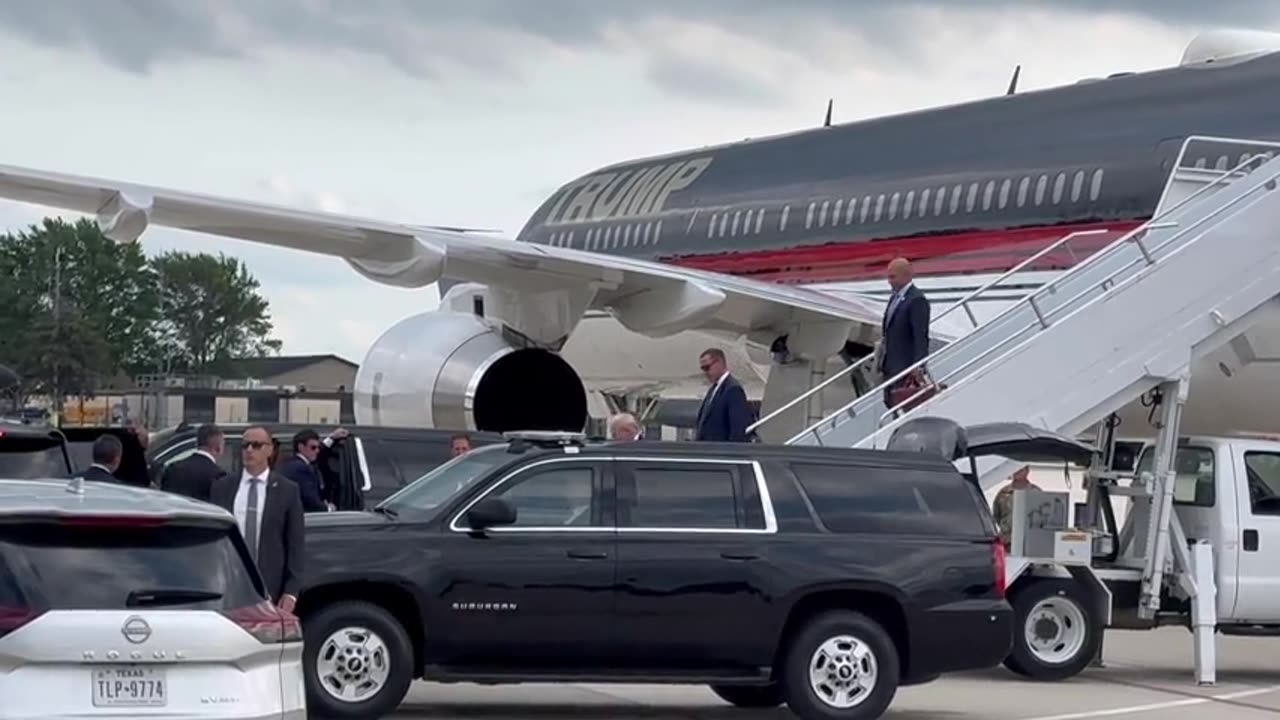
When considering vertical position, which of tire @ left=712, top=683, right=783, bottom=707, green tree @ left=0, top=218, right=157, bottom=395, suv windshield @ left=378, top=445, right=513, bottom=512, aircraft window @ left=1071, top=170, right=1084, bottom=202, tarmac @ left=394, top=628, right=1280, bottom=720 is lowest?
tarmac @ left=394, top=628, right=1280, bottom=720

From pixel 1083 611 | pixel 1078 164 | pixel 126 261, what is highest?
pixel 126 261

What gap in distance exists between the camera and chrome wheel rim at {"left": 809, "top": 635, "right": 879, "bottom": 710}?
1220 centimetres

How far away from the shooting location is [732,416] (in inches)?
652

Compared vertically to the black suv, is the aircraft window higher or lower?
higher

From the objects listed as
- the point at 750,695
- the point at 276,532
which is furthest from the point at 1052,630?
the point at 276,532

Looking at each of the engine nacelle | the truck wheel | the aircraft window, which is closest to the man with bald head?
the truck wheel

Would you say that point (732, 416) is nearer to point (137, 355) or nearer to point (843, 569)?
point (843, 569)

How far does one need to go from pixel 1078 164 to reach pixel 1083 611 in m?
6.73

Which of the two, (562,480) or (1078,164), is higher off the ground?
(1078,164)

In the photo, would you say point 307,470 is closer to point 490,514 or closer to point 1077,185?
point 490,514

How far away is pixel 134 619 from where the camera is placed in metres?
7.73

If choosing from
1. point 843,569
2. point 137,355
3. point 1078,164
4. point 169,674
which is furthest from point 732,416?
point 137,355

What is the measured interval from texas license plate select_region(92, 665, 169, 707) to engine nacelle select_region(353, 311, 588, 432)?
1267 centimetres

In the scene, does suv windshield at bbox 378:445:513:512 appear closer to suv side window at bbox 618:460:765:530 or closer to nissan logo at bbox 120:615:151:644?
suv side window at bbox 618:460:765:530
